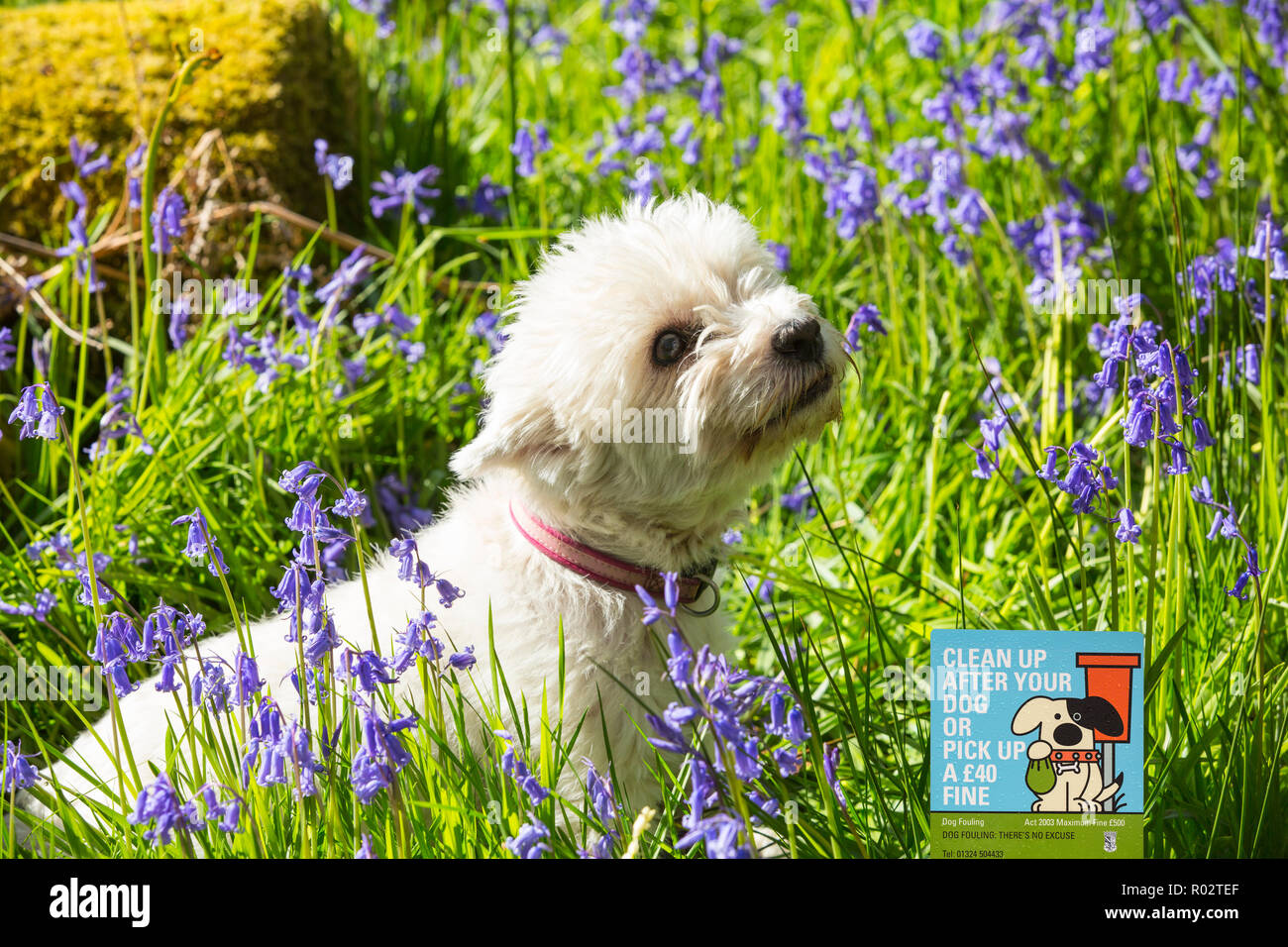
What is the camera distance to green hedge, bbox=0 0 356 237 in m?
5.05

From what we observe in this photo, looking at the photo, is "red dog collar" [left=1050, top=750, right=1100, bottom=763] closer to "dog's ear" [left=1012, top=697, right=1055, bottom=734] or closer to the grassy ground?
"dog's ear" [left=1012, top=697, right=1055, bottom=734]

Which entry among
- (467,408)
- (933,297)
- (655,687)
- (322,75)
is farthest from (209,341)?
(933,297)

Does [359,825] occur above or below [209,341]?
below

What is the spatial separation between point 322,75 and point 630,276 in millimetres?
3492

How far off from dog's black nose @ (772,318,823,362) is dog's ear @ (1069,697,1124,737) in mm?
941

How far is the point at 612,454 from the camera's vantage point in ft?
8.87

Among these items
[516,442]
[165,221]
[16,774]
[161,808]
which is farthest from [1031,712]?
[165,221]

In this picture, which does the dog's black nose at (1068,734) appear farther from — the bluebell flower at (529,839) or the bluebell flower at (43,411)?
the bluebell flower at (43,411)

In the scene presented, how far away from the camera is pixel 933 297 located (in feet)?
15.9

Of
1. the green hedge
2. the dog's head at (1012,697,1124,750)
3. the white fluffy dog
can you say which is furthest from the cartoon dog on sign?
the green hedge

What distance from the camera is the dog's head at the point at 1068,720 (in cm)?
221

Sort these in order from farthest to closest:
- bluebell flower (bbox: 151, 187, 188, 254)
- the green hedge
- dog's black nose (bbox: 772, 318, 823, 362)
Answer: the green hedge < bluebell flower (bbox: 151, 187, 188, 254) < dog's black nose (bbox: 772, 318, 823, 362)
